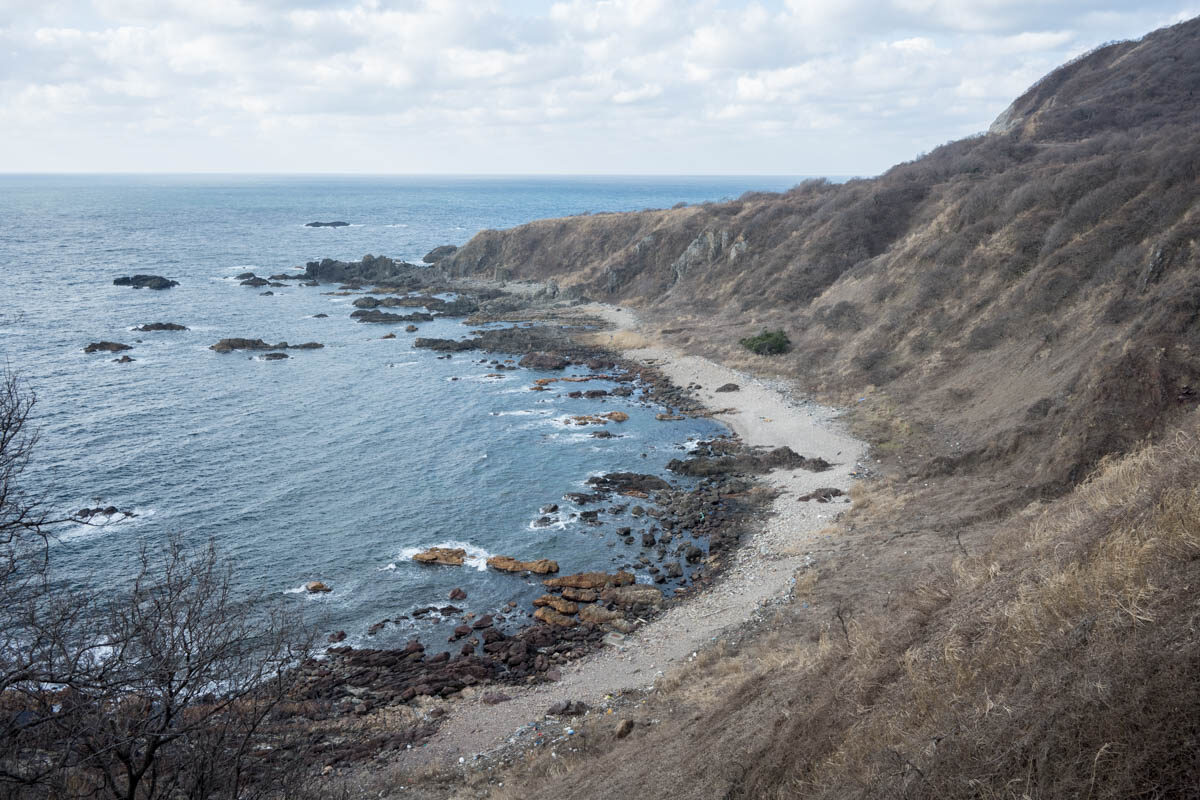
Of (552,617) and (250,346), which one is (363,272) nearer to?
(250,346)

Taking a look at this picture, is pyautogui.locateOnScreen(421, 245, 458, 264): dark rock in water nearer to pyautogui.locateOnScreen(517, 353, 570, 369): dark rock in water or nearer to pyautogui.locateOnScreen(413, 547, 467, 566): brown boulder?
pyautogui.locateOnScreen(517, 353, 570, 369): dark rock in water

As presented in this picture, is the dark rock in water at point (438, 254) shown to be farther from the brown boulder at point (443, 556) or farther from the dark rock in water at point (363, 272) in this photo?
the brown boulder at point (443, 556)

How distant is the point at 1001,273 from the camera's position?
40.2 metres

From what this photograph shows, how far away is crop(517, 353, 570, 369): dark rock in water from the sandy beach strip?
17.6 meters

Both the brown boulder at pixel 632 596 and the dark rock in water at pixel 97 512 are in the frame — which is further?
the brown boulder at pixel 632 596

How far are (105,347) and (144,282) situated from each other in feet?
105

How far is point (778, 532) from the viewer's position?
26.2 m

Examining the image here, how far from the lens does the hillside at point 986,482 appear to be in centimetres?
736

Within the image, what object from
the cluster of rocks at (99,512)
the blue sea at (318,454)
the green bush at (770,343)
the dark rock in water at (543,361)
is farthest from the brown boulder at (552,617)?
the dark rock in water at (543,361)

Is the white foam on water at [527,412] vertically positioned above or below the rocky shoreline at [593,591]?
above

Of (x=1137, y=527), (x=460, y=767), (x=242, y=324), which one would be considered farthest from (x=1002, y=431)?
(x=242, y=324)

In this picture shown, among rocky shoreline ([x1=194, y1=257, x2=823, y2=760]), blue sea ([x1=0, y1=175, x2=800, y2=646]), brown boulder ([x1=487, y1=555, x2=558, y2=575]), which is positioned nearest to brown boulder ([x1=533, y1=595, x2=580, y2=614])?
rocky shoreline ([x1=194, y1=257, x2=823, y2=760])

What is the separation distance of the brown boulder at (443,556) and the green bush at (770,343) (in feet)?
91.8

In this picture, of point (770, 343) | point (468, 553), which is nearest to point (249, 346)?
point (468, 553)
